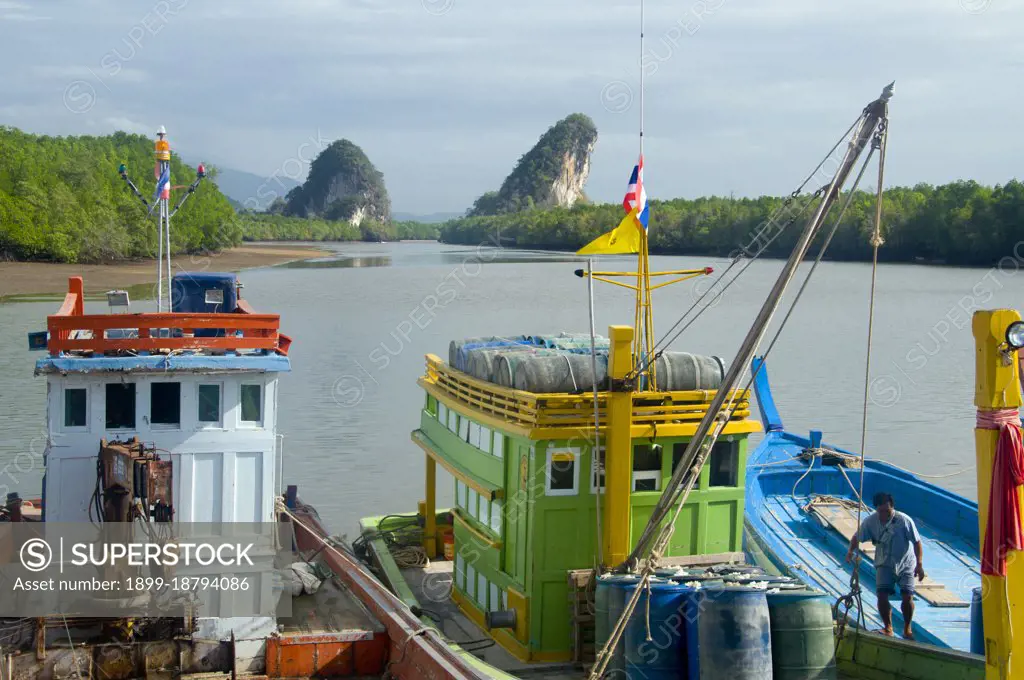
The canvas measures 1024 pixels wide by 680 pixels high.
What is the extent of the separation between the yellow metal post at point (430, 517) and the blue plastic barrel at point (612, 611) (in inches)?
209

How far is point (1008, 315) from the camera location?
9195 mm

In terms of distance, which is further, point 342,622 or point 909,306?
point 909,306

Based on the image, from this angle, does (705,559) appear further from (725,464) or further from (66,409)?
(66,409)

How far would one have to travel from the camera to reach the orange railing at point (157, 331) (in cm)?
1196

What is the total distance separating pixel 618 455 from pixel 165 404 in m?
4.93

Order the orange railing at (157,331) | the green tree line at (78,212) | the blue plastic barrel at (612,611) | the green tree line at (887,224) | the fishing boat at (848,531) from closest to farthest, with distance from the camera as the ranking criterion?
the blue plastic barrel at (612,611) → the orange railing at (157,331) → the fishing boat at (848,531) → the green tree line at (78,212) → the green tree line at (887,224)

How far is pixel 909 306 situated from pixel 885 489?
43.3 meters

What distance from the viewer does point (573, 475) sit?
12297 mm

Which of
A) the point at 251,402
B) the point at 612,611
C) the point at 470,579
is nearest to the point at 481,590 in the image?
the point at 470,579

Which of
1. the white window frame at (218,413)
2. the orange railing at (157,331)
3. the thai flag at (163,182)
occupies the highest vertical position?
the thai flag at (163,182)

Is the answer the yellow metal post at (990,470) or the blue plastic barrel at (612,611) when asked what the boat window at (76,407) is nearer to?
the blue plastic barrel at (612,611)

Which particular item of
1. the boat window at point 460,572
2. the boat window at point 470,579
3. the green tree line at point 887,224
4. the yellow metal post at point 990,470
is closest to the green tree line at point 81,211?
the green tree line at point 887,224

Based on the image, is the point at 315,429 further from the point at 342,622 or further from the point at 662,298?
the point at 662,298

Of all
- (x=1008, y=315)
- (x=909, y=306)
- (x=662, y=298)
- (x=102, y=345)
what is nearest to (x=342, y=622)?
(x=102, y=345)
